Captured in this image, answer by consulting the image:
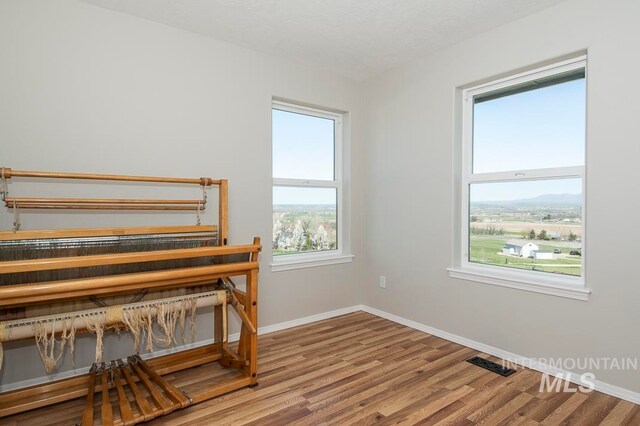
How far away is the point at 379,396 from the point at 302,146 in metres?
2.36

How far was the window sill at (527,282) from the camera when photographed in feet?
7.82

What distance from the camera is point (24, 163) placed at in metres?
2.28

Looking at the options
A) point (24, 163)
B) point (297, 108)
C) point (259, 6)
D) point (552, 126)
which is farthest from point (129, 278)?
point (552, 126)

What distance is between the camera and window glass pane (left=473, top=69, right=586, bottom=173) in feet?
8.23

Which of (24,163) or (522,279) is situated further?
(522,279)

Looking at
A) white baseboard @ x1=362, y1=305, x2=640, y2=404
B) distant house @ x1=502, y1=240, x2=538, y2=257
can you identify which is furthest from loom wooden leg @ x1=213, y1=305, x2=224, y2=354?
distant house @ x1=502, y1=240, x2=538, y2=257

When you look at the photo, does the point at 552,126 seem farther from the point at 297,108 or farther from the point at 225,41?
the point at 225,41

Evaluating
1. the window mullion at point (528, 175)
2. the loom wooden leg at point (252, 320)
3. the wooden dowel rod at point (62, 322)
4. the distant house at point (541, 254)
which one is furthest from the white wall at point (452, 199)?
the wooden dowel rod at point (62, 322)

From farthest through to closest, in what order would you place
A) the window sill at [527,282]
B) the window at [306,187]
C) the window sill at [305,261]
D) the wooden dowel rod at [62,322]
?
the window at [306,187] → the window sill at [305,261] → the window sill at [527,282] → the wooden dowel rod at [62,322]

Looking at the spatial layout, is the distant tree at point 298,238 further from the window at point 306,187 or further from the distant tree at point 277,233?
the distant tree at point 277,233

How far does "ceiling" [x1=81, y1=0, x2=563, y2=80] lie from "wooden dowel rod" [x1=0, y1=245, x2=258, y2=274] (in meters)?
1.64

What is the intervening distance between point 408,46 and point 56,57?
257 centimetres

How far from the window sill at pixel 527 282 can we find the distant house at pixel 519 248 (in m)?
0.16

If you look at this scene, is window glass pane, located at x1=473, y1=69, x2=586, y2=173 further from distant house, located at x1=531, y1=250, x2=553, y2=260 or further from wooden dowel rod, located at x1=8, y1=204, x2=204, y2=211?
wooden dowel rod, located at x1=8, y1=204, x2=204, y2=211
